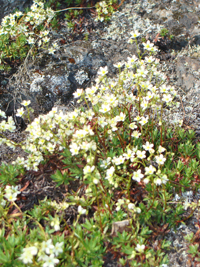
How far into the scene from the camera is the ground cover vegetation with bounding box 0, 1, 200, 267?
2.71 metres

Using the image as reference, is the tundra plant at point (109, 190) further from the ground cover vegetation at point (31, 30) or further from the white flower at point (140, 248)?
the ground cover vegetation at point (31, 30)

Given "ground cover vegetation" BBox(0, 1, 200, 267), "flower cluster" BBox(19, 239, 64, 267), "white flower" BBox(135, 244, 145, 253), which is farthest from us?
"ground cover vegetation" BBox(0, 1, 200, 267)

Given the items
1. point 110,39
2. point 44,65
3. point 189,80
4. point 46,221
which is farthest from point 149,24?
point 46,221

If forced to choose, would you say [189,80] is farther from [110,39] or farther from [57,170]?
[57,170]

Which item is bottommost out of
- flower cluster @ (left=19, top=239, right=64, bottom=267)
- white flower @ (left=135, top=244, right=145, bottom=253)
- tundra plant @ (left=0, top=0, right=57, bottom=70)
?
white flower @ (left=135, top=244, right=145, bottom=253)

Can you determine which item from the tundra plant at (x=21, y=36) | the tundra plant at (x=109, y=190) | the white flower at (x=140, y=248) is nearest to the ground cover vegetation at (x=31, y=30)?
the tundra plant at (x=21, y=36)

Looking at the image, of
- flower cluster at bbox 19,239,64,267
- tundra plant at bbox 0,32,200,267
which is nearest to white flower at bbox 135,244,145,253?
tundra plant at bbox 0,32,200,267

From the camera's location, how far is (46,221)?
316 centimetres

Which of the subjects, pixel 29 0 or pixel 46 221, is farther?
pixel 29 0

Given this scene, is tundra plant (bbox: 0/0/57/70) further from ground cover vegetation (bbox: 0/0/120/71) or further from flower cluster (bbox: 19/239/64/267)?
flower cluster (bbox: 19/239/64/267)

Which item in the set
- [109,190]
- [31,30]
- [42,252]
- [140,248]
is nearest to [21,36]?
[31,30]

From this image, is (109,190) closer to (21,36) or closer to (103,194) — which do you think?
(103,194)

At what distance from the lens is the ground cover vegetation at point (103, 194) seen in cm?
271

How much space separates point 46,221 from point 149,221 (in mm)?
1350
